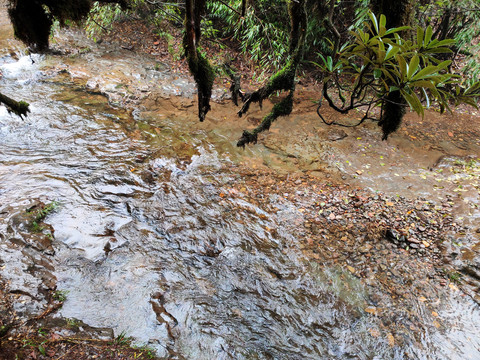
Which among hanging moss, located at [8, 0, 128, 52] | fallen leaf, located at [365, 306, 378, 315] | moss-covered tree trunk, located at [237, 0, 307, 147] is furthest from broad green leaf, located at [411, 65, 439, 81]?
fallen leaf, located at [365, 306, 378, 315]

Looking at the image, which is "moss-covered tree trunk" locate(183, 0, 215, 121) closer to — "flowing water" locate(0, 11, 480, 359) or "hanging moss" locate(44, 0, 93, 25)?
"hanging moss" locate(44, 0, 93, 25)

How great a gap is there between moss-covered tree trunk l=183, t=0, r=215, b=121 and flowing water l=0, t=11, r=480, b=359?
2266 mm

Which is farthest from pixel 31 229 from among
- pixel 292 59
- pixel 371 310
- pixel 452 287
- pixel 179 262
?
pixel 452 287

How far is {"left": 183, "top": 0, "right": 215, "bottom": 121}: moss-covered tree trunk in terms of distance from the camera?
216 centimetres

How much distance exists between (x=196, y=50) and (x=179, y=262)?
9.46 feet

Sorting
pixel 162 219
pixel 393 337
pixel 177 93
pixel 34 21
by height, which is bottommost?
pixel 393 337

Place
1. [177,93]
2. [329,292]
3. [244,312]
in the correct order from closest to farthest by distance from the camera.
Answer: [244,312] → [329,292] → [177,93]

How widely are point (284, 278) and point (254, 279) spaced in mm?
435

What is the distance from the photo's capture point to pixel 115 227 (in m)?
4.33

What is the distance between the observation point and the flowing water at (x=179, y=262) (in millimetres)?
3160

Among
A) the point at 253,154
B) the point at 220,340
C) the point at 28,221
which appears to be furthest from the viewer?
the point at 253,154

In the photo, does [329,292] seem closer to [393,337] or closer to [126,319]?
[393,337]

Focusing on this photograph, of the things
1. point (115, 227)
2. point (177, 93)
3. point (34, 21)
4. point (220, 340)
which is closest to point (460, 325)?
point (220, 340)

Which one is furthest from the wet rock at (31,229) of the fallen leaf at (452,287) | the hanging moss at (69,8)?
the fallen leaf at (452,287)
